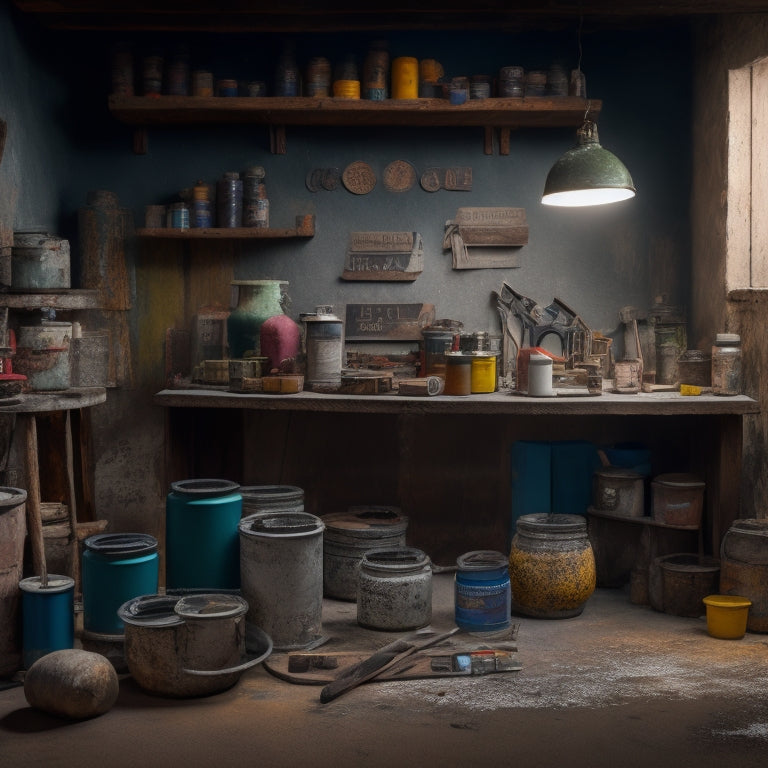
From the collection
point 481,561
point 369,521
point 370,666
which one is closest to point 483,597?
point 481,561

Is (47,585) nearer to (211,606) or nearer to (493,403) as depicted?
(211,606)

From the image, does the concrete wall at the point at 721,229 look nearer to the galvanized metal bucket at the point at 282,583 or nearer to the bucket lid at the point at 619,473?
the bucket lid at the point at 619,473

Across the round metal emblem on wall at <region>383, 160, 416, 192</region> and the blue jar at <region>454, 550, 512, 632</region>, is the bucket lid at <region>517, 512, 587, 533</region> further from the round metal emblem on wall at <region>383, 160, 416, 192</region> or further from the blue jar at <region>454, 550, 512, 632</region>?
the round metal emblem on wall at <region>383, 160, 416, 192</region>

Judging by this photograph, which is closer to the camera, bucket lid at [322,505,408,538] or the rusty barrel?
the rusty barrel

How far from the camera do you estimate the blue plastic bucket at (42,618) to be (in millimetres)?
3750

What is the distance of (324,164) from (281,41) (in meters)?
0.72

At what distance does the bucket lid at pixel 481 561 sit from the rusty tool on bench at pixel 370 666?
0.38m

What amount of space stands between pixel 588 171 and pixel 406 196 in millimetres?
1331

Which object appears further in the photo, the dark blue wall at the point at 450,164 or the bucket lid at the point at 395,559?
the dark blue wall at the point at 450,164

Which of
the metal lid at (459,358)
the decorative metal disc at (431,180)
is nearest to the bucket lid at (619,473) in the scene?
the metal lid at (459,358)

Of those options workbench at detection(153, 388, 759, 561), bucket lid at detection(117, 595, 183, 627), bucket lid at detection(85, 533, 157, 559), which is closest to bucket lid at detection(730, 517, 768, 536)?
workbench at detection(153, 388, 759, 561)

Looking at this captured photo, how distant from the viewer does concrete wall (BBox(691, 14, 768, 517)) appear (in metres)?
4.83

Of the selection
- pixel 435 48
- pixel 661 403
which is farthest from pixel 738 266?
pixel 435 48

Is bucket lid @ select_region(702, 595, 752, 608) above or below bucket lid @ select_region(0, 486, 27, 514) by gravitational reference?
below
